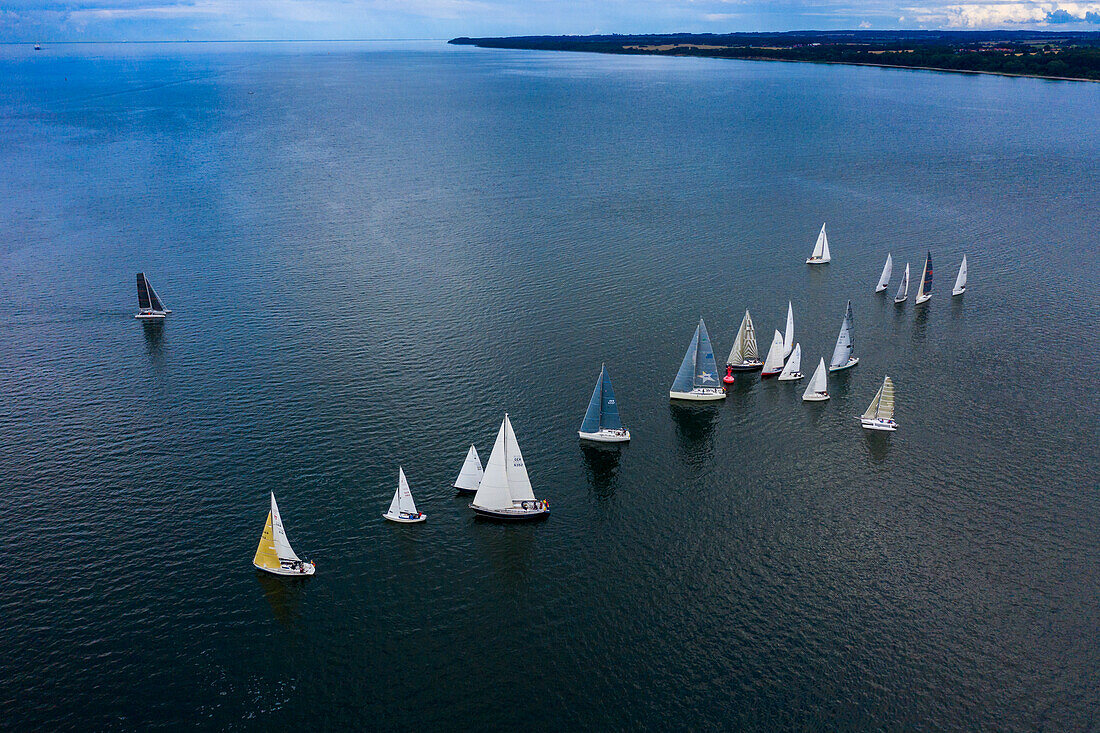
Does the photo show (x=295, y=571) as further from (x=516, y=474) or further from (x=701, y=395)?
(x=701, y=395)

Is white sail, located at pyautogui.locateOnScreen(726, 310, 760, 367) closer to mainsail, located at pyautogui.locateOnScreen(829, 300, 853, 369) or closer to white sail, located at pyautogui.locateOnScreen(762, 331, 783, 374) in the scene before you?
white sail, located at pyautogui.locateOnScreen(762, 331, 783, 374)

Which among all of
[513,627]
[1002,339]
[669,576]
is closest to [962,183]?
[1002,339]

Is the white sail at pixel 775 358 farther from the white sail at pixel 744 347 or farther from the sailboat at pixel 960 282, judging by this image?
the sailboat at pixel 960 282

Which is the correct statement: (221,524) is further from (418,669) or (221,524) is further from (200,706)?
(418,669)

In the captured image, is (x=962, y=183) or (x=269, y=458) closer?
(x=269, y=458)

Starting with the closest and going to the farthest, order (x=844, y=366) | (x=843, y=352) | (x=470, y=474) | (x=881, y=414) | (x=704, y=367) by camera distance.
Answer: (x=470, y=474) → (x=881, y=414) → (x=704, y=367) → (x=843, y=352) → (x=844, y=366)

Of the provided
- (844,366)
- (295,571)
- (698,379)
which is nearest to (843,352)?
(844,366)

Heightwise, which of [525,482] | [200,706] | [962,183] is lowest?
[200,706]
